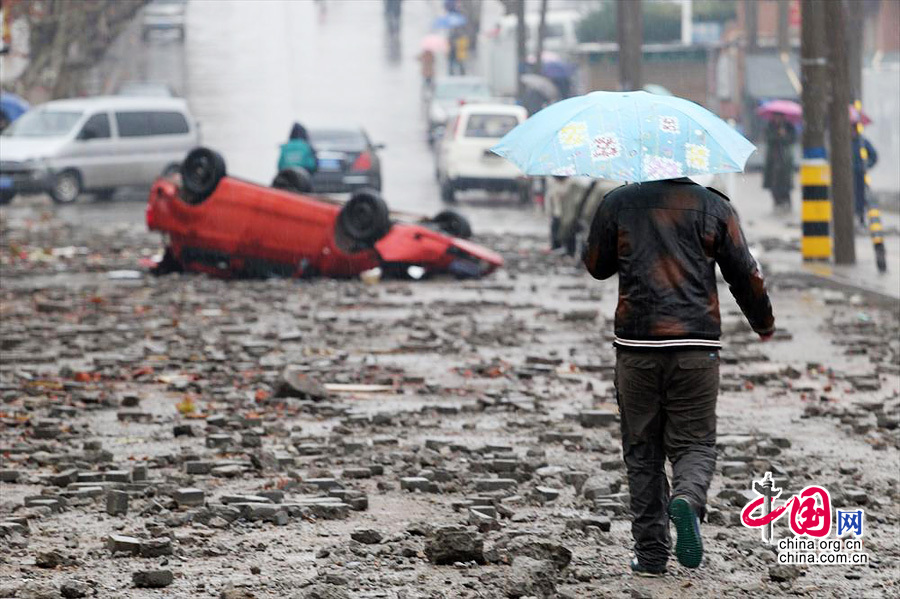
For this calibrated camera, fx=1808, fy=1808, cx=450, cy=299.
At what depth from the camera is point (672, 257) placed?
6441 millimetres

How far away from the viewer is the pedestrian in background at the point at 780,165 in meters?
29.1

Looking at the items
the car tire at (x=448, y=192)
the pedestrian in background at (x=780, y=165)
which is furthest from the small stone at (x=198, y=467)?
the car tire at (x=448, y=192)

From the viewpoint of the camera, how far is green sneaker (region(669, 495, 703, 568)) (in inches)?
240

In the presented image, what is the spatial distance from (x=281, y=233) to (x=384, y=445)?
10.0 metres

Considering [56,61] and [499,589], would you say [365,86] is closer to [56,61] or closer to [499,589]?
[56,61]

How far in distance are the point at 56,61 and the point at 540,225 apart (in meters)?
18.7

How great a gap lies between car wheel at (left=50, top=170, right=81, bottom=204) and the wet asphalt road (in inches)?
11.3

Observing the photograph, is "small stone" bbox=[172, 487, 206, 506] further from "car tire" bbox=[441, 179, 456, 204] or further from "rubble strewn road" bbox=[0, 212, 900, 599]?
"car tire" bbox=[441, 179, 456, 204]

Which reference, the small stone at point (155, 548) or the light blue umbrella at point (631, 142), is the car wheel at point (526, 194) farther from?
the small stone at point (155, 548)

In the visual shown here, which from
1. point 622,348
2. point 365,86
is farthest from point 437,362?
point 365,86

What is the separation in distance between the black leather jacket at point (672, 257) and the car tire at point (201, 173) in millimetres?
13102

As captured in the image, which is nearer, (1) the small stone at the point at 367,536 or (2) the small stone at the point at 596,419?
(1) the small stone at the point at 367,536

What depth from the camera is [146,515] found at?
7535 mm

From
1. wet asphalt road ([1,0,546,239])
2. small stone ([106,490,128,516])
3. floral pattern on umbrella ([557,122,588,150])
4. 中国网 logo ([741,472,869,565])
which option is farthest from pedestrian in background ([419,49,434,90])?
floral pattern on umbrella ([557,122,588,150])
